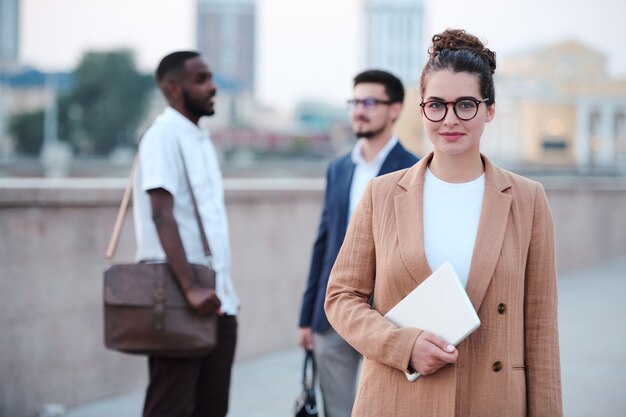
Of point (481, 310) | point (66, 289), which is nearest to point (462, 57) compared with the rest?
point (481, 310)

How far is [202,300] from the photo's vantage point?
3.48 metres

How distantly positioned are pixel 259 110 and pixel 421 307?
165 metres

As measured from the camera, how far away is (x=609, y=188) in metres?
13.7

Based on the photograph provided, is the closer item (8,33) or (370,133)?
(370,133)

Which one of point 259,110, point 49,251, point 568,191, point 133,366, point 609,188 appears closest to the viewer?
point 49,251

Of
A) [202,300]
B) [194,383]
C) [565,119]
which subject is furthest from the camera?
[565,119]

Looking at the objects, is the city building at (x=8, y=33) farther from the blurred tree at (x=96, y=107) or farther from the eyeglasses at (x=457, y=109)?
the eyeglasses at (x=457, y=109)

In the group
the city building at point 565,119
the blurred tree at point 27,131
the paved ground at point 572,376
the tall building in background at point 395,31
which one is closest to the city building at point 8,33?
the blurred tree at point 27,131

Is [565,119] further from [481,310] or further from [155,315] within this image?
[481,310]

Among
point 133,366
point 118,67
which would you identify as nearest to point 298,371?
point 133,366

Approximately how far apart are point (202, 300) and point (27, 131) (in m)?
80.0

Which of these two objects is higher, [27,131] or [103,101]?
[103,101]

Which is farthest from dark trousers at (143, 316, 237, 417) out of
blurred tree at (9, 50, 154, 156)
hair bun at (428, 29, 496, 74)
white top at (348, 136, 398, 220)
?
blurred tree at (9, 50, 154, 156)

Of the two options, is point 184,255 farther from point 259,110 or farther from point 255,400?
point 259,110
